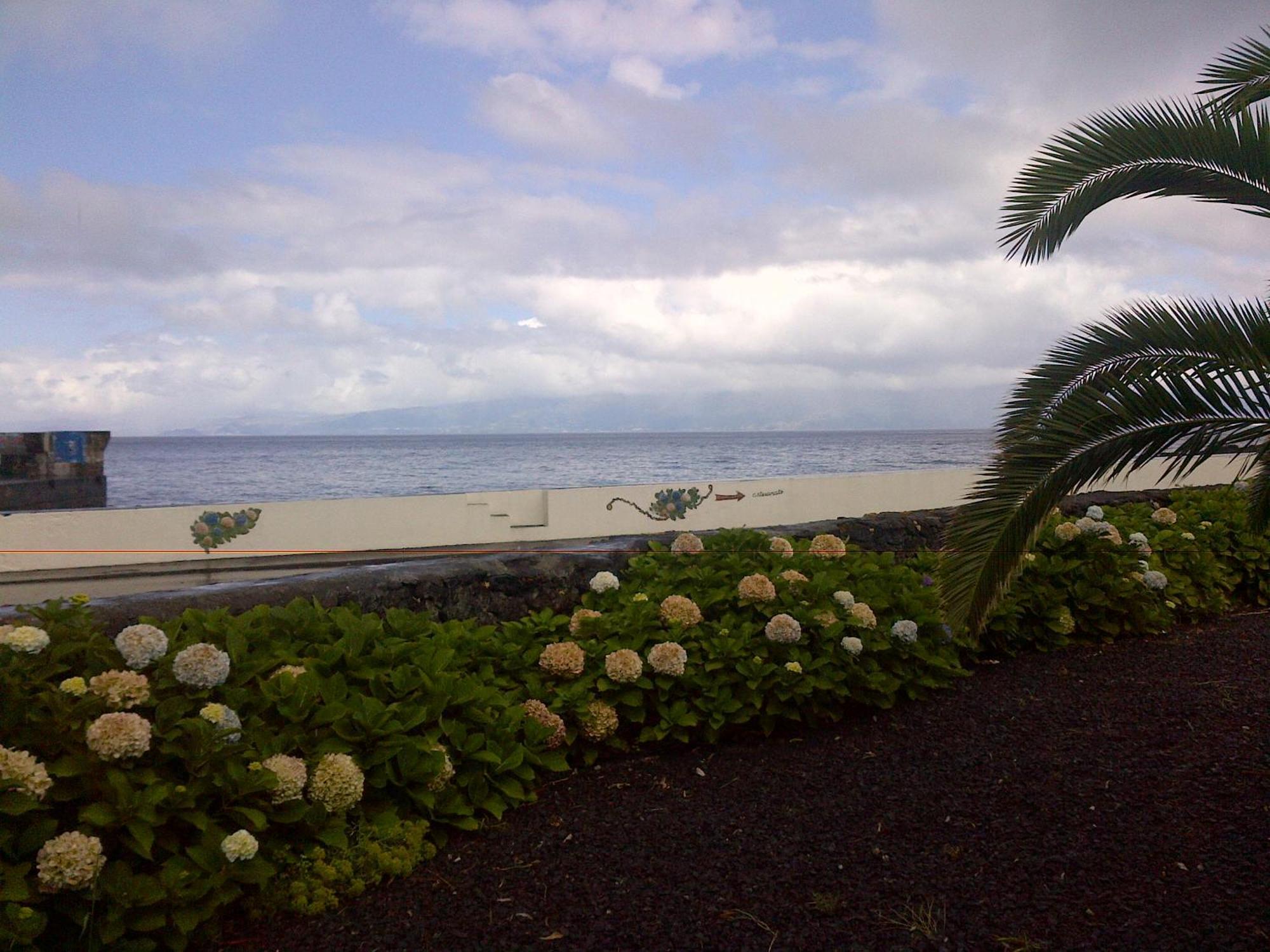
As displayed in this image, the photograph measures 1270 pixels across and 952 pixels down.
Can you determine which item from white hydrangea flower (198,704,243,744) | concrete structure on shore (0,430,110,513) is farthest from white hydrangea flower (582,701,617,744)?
concrete structure on shore (0,430,110,513)

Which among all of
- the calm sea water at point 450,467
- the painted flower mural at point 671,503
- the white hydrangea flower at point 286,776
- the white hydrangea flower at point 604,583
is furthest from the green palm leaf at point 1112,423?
the calm sea water at point 450,467

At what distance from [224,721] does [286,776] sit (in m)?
0.24

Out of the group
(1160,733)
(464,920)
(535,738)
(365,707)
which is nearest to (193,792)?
(365,707)

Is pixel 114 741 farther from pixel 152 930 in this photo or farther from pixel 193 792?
pixel 152 930

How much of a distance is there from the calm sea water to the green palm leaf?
75.6 ft

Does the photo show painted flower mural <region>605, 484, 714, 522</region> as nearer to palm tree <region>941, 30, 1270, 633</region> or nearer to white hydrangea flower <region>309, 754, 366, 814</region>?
palm tree <region>941, 30, 1270, 633</region>

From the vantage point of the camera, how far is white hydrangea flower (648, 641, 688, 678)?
3869 mm

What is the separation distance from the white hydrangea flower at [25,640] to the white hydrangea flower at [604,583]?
2.38 metres

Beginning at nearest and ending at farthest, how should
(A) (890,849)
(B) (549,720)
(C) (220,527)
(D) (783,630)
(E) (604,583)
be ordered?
1. (A) (890,849)
2. (B) (549,720)
3. (D) (783,630)
4. (E) (604,583)
5. (C) (220,527)

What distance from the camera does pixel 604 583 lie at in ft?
15.0

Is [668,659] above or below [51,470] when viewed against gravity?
below

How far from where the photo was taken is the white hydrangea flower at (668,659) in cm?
387

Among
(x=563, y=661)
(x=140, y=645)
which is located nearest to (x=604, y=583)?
(x=563, y=661)

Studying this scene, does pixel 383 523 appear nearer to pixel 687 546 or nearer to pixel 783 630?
pixel 687 546
